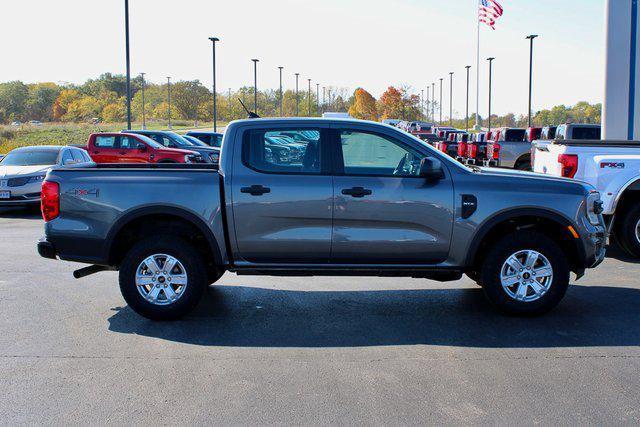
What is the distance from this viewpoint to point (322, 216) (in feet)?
21.0

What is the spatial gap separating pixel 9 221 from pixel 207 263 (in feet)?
30.1

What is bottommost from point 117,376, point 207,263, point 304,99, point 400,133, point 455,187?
point 117,376

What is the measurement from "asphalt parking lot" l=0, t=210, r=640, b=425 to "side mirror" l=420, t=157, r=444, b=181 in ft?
4.53

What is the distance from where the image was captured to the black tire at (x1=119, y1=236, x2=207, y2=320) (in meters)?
6.41

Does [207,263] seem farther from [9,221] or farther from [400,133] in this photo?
[9,221]

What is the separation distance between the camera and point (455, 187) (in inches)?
253

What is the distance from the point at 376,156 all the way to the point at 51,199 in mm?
3182

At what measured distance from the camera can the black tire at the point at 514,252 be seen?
647 centimetres

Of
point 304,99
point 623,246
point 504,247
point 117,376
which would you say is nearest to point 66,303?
point 117,376

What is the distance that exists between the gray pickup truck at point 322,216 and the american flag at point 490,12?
3885 centimetres

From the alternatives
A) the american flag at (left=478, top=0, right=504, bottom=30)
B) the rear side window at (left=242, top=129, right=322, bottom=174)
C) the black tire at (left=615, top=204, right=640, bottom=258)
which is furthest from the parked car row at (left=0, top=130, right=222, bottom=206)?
the american flag at (left=478, top=0, right=504, bottom=30)

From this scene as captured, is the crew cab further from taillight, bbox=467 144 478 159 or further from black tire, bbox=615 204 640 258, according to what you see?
black tire, bbox=615 204 640 258

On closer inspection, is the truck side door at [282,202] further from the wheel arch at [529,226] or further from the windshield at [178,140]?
the windshield at [178,140]

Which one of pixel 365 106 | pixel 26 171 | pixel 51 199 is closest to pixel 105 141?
pixel 26 171
